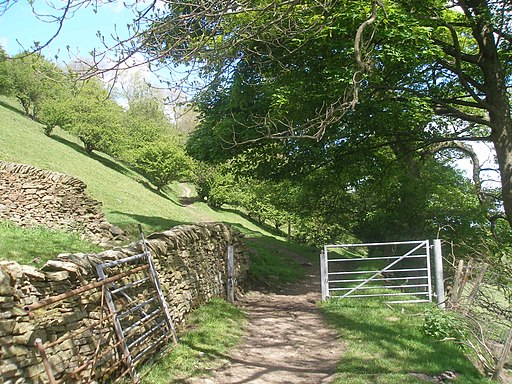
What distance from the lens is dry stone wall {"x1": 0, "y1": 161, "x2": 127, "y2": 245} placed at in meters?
14.3

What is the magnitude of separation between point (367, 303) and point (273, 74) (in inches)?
256

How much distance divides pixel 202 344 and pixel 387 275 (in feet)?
35.8

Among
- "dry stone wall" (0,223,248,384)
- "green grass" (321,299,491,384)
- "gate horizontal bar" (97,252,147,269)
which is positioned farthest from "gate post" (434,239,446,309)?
"gate horizontal bar" (97,252,147,269)

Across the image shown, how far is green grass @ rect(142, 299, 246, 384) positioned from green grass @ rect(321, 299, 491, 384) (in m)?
1.86

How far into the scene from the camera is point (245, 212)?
41719 millimetres

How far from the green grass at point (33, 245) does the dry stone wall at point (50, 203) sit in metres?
1.57

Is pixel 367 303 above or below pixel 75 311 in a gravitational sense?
below

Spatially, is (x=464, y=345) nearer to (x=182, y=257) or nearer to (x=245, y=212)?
(x=182, y=257)

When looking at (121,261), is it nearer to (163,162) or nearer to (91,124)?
(163,162)

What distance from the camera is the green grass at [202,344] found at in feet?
19.1

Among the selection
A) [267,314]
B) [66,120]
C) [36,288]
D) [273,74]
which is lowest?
[267,314]

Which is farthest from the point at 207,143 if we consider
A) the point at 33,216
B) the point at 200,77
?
the point at 200,77

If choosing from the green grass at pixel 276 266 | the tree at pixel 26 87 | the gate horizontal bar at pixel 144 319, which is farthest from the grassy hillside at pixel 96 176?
the gate horizontal bar at pixel 144 319

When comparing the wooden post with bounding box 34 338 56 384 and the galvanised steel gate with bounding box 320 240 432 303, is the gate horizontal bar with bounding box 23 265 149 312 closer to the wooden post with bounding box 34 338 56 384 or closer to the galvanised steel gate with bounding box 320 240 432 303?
the wooden post with bounding box 34 338 56 384
